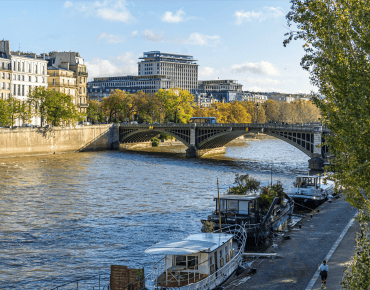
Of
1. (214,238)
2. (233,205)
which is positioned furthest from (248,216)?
(214,238)

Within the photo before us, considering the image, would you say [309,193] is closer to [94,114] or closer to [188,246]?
[188,246]

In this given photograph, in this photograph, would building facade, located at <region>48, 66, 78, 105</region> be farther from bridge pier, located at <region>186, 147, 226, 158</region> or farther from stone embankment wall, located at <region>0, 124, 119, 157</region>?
bridge pier, located at <region>186, 147, 226, 158</region>

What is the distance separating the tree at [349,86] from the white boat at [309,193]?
94.8ft

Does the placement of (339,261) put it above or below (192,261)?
below

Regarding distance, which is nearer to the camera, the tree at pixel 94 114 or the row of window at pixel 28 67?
the row of window at pixel 28 67

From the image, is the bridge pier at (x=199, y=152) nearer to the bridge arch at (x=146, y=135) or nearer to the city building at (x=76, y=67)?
the bridge arch at (x=146, y=135)

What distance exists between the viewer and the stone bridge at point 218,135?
75312 millimetres

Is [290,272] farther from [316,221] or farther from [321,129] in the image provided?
[321,129]

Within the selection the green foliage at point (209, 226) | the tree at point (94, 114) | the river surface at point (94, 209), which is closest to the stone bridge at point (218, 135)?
the river surface at point (94, 209)

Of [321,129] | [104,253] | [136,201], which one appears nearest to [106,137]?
[321,129]

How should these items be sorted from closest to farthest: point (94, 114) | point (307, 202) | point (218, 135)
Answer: point (307, 202) → point (218, 135) → point (94, 114)

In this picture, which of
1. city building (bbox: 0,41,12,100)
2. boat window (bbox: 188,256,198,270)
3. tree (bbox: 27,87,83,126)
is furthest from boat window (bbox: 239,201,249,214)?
city building (bbox: 0,41,12,100)

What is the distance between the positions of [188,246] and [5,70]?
84.8 m

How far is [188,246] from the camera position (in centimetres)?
2269
